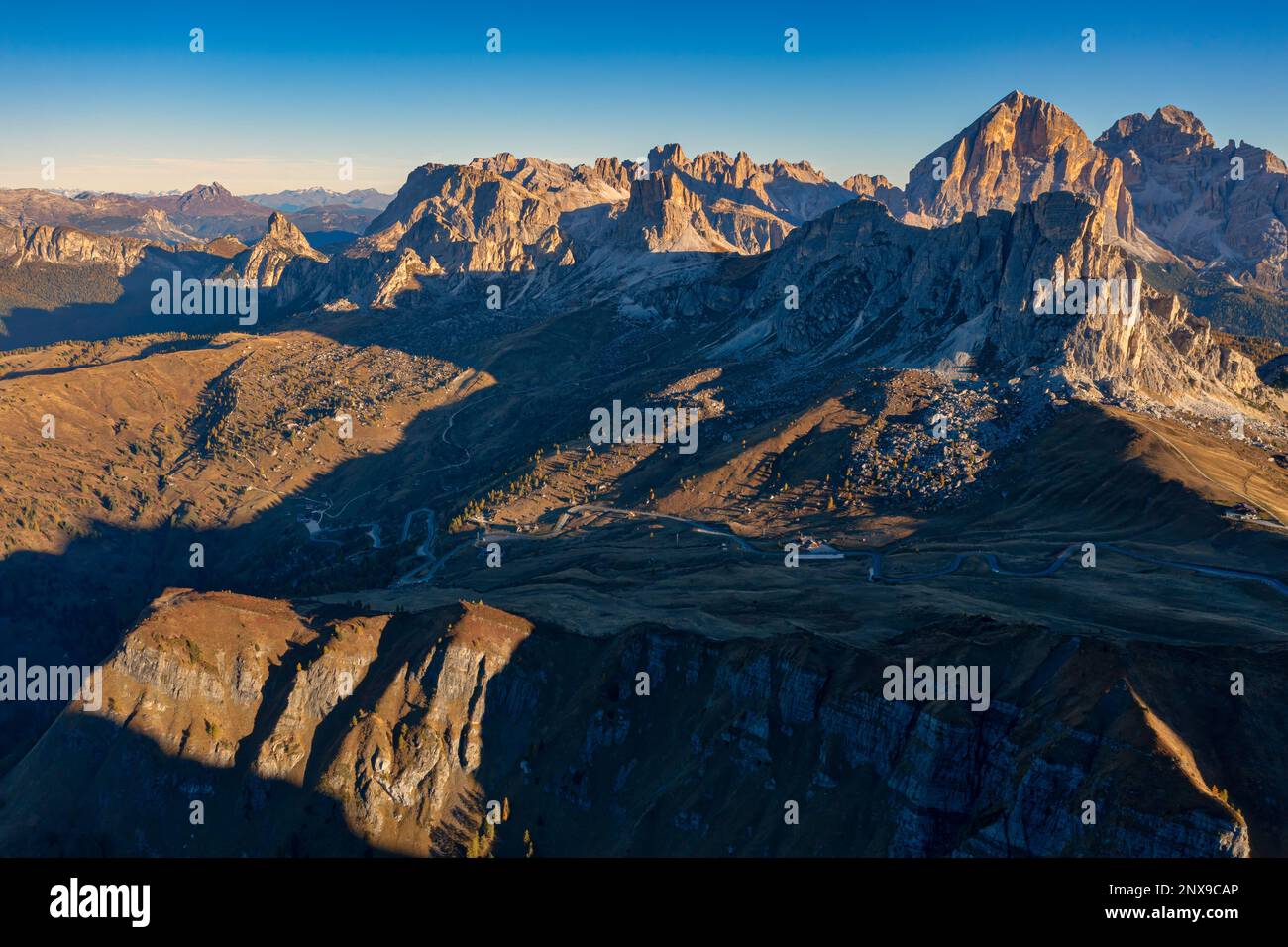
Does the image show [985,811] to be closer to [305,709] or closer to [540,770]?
[540,770]

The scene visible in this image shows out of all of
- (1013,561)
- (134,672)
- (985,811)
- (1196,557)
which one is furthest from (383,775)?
(1196,557)

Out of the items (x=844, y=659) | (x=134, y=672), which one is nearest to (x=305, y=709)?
(x=134, y=672)

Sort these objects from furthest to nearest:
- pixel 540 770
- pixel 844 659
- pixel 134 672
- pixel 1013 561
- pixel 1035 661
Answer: pixel 1013 561 → pixel 134 672 → pixel 540 770 → pixel 844 659 → pixel 1035 661

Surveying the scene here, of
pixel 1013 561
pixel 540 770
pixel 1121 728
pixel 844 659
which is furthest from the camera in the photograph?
pixel 1013 561

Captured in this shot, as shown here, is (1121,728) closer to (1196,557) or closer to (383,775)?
(1196,557)

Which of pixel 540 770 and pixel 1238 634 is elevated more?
pixel 1238 634
